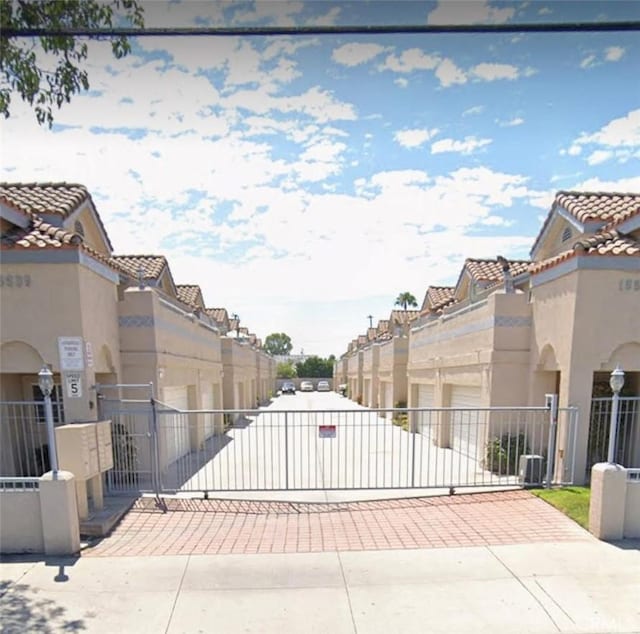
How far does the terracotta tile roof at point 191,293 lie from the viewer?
1798cm

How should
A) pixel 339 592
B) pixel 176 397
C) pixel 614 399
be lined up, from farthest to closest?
pixel 176 397
pixel 614 399
pixel 339 592

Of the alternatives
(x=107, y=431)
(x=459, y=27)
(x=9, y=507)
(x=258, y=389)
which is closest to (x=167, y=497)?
(x=107, y=431)

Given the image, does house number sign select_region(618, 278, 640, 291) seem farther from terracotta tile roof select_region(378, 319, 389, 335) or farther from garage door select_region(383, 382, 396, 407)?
Result: terracotta tile roof select_region(378, 319, 389, 335)

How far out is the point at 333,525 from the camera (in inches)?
224

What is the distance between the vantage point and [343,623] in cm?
357

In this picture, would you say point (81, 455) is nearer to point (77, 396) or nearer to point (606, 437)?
point (77, 396)

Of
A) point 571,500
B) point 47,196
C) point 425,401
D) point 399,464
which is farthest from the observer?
point 425,401

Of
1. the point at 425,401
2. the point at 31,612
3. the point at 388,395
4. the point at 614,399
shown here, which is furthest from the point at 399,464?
the point at 388,395

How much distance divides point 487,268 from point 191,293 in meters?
12.8

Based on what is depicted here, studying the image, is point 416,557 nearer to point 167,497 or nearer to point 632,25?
point 167,497

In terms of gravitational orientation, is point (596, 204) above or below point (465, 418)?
above

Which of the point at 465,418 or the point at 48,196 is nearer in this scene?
the point at 48,196

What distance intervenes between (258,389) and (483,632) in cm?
2811

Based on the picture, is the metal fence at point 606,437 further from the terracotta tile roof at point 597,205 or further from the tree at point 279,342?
the tree at point 279,342
